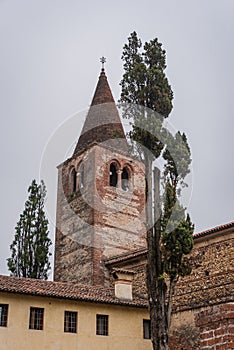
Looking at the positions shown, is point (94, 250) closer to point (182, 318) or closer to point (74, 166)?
point (74, 166)

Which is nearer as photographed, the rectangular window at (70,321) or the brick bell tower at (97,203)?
the rectangular window at (70,321)

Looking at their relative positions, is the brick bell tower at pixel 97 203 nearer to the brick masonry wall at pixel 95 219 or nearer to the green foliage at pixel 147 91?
the brick masonry wall at pixel 95 219

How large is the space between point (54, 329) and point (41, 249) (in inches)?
397

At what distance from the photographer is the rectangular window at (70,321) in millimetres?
15555

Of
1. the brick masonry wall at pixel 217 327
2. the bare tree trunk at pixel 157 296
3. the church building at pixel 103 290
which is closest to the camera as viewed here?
the brick masonry wall at pixel 217 327

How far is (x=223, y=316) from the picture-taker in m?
3.14

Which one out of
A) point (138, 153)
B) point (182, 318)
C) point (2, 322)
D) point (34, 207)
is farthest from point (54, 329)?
point (34, 207)

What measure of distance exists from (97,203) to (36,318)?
9.75 meters

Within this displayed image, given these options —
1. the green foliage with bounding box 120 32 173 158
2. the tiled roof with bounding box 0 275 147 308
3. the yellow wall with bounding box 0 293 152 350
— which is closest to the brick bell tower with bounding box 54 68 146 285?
the tiled roof with bounding box 0 275 147 308

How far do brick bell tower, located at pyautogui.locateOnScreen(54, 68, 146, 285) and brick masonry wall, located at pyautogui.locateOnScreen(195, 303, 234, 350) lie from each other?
1922cm

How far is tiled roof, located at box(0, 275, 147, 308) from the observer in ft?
49.7

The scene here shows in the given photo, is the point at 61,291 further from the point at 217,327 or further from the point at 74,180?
the point at 217,327

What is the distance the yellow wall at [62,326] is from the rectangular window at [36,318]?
0.11 metres

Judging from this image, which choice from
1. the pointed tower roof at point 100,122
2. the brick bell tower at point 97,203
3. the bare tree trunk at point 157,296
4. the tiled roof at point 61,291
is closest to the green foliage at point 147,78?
the bare tree trunk at point 157,296
